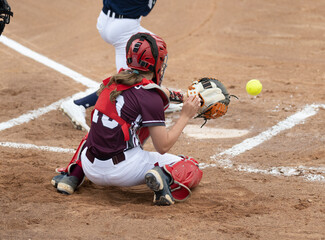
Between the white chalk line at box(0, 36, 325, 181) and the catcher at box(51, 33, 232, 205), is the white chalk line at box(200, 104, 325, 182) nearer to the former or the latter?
the white chalk line at box(0, 36, 325, 181)

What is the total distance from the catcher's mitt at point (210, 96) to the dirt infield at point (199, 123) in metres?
0.62

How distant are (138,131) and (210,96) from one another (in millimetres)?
602

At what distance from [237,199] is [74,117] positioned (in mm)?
2605

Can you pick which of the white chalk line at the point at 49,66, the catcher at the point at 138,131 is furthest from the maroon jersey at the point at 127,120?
the white chalk line at the point at 49,66

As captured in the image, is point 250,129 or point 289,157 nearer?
point 289,157

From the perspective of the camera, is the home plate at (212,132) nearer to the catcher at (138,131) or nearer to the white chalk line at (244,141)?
the white chalk line at (244,141)

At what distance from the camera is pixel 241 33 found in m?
9.05

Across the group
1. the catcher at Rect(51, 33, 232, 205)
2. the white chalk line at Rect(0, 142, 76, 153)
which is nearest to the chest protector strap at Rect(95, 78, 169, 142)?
the catcher at Rect(51, 33, 232, 205)

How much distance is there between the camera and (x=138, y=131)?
404 cm

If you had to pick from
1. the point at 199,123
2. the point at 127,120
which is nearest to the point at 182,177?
the point at 127,120

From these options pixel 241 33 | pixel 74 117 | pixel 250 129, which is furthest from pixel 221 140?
pixel 241 33

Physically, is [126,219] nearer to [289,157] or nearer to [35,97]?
[289,157]

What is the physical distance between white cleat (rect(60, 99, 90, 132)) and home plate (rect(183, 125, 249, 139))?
1.14 metres

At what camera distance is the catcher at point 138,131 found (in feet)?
12.5
